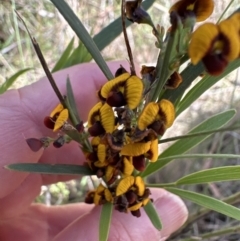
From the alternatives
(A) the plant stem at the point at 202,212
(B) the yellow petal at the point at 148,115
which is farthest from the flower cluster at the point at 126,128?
(A) the plant stem at the point at 202,212

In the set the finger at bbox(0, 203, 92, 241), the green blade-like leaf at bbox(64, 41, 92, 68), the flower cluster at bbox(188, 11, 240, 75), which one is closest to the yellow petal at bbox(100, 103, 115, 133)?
the flower cluster at bbox(188, 11, 240, 75)

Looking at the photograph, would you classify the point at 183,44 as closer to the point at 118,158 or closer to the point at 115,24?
the point at 118,158

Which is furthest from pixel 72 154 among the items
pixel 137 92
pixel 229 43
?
pixel 229 43

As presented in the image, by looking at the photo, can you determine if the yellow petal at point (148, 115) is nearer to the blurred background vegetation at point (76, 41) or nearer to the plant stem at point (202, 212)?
the plant stem at point (202, 212)

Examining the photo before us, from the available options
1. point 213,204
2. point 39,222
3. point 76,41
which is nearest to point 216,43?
point 213,204

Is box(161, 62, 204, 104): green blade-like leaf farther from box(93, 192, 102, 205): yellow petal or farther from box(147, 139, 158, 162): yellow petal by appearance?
box(93, 192, 102, 205): yellow petal

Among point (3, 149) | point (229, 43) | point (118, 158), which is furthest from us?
point (3, 149)
